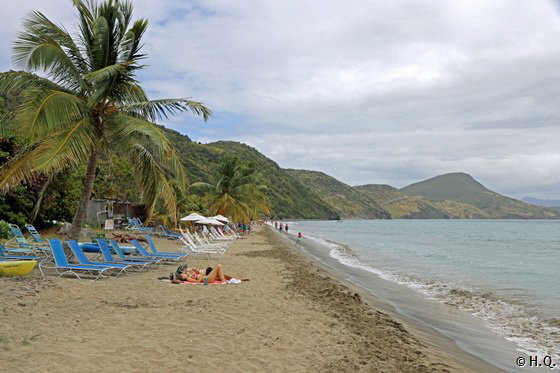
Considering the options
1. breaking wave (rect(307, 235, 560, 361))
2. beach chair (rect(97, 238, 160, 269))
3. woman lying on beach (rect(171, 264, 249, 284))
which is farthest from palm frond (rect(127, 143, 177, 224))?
breaking wave (rect(307, 235, 560, 361))

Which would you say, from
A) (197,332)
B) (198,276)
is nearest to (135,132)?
(198,276)

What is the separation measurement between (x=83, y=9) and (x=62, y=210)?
12.1 meters

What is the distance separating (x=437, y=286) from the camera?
13195mm

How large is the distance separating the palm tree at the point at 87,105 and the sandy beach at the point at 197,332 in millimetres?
2389

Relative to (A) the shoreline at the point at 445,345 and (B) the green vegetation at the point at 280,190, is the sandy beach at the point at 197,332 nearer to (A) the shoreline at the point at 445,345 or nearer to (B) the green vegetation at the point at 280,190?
(A) the shoreline at the point at 445,345

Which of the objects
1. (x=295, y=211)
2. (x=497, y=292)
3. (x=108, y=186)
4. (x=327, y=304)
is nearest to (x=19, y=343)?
(x=327, y=304)

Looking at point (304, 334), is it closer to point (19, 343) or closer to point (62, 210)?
point (19, 343)

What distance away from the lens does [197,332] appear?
A: 534 cm

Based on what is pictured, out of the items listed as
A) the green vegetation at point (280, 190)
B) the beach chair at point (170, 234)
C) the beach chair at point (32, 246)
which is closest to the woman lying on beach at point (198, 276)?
the beach chair at point (32, 246)

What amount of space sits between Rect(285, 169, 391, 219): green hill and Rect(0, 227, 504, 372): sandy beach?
140160 mm

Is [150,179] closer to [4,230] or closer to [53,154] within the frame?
[53,154]

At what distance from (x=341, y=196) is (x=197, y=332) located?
160 meters

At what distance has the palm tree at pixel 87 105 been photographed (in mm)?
8484

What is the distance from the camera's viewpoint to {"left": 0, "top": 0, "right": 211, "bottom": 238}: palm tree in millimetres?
8484
